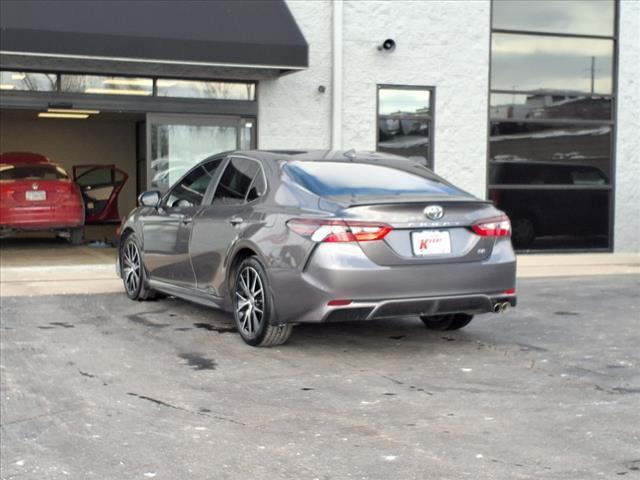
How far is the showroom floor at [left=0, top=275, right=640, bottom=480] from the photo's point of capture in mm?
4250

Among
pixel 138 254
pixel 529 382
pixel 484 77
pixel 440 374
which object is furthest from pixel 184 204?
pixel 484 77

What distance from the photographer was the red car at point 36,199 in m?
15.0

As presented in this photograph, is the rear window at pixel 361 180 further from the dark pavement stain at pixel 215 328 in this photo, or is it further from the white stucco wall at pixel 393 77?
the white stucco wall at pixel 393 77

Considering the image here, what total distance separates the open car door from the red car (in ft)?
8.05

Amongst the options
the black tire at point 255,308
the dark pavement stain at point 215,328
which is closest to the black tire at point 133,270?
the dark pavement stain at point 215,328

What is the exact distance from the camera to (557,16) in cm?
1502

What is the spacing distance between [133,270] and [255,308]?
9.44 feet

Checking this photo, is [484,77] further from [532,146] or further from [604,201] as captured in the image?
[604,201]

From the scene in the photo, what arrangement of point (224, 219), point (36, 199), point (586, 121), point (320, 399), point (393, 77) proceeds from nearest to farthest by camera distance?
point (320, 399) → point (224, 219) → point (393, 77) → point (586, 121) → point (36, 199)

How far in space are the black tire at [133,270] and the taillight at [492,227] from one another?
376 cm

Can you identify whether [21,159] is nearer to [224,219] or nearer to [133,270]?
[133,270]

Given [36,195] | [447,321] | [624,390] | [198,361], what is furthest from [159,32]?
[624,390]

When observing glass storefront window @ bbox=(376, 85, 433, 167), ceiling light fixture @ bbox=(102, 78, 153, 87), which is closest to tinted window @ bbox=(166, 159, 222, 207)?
ceiling light fixture @ bbox=(102, 78, 153, 87)

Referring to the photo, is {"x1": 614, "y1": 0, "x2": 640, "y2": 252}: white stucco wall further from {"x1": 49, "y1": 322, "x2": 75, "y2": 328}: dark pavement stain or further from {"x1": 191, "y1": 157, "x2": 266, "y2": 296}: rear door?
{"x1": 49, "y1": 322, "x2": 75, "y2": 328}: dark pavement stain
